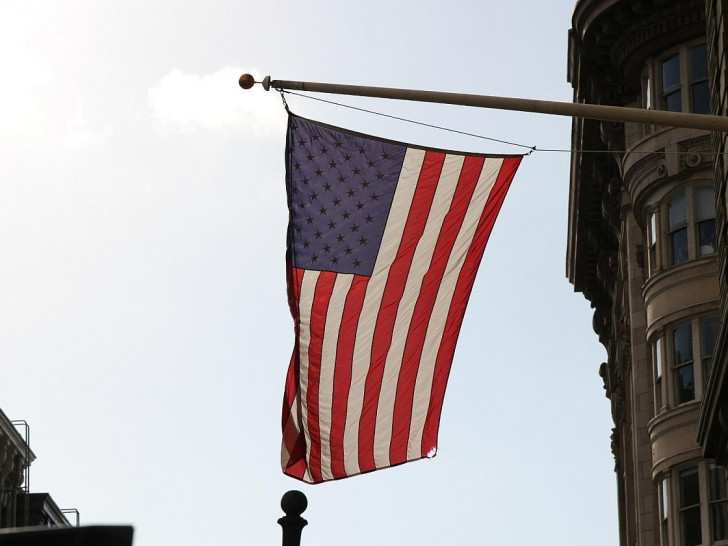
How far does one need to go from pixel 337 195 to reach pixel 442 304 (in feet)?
5.94

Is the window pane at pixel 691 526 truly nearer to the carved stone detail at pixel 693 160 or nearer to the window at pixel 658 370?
the window at pixel 658 370

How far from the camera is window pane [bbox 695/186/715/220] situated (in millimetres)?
32531

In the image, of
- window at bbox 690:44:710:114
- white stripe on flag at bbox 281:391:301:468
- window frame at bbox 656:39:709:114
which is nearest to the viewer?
white stripe on flag at bbox 281:391:301:468

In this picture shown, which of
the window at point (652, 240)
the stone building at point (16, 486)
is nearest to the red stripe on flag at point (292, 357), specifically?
the window at point (652, 240)

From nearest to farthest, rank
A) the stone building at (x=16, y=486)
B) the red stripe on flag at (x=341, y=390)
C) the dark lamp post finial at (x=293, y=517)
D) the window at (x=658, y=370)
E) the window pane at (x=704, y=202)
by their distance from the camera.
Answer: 1. the dark lamp post finial at (x=293, y=517)
2. the red stripe on flag at (x=341, y=390)
3. the window pane at (x=704, y=202)
4. the window at (x=658, y=370)
5. the stone building at (x=16, y=486)

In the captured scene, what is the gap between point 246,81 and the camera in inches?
586

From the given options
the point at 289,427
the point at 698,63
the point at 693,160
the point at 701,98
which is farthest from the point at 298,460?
the point at 698,63

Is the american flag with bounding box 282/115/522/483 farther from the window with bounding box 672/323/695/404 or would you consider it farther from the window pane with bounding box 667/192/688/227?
the window pane with bounding box 667/192/688/227

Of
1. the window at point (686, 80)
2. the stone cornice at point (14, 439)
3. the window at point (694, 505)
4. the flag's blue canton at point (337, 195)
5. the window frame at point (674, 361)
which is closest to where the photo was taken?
the flag's blue canton at point (337, 195)

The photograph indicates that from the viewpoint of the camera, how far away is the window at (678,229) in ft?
109

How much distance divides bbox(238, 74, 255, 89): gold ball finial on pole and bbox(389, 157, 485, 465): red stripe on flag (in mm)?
3092

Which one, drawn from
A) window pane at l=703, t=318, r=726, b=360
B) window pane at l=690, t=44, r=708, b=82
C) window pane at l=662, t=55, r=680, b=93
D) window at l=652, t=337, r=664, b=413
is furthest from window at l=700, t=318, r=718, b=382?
window pane at l=662, t=55, r=680, b=93

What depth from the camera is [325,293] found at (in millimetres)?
17156

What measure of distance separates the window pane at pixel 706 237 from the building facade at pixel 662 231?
0.9 inches
